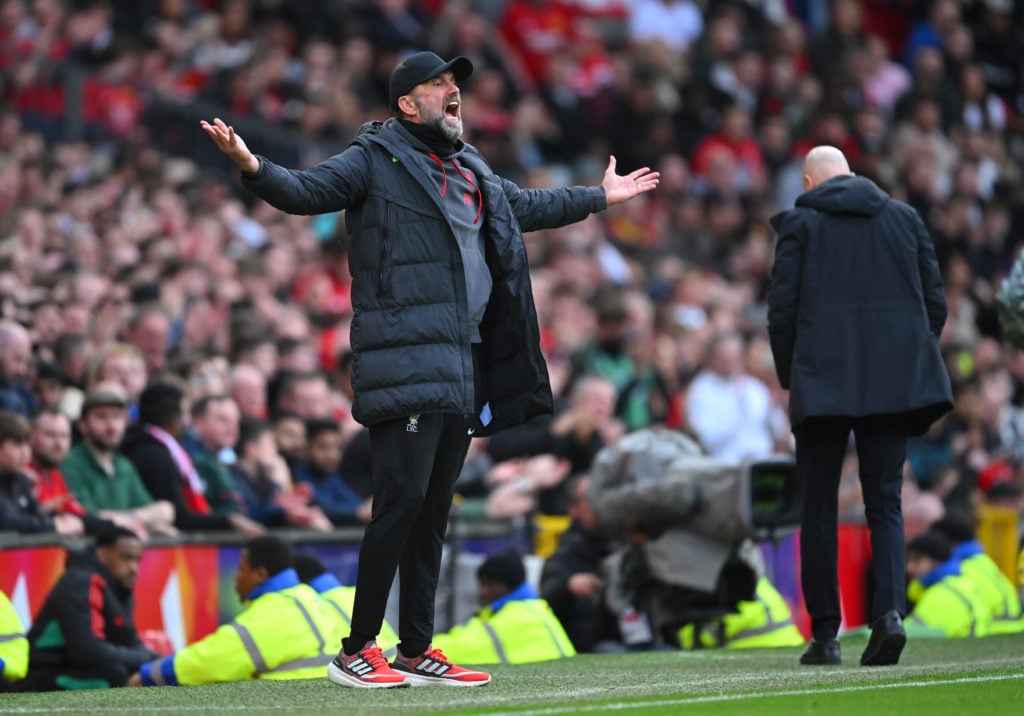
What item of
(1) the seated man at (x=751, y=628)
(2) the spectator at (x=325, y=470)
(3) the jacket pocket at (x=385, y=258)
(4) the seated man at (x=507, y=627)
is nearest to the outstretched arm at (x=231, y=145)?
(3) the jacket pocket at (x=385, y=258)

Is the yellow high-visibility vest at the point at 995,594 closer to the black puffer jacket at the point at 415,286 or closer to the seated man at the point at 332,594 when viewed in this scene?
the seated man at the point at 332,594

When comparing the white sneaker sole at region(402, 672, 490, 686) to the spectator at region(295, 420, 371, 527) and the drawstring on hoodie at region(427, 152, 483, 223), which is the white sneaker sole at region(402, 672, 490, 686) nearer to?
the drawstring on hoodie at region(427, 152, 483, 223)

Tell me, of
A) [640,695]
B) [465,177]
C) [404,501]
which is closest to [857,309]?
[465,177]

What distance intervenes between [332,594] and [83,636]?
116 cm

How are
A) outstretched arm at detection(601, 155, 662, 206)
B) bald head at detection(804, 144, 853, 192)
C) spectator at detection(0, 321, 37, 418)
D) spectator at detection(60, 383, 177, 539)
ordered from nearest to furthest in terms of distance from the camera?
outstretched arm at detection(601, 155, 662, 206) → bald head at detection(804, 144, 853, 192) → spectator at detection(60, 383, 177, 539) → spectator at detection(0, 321, 37, 418)

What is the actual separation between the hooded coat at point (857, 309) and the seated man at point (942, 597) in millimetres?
3636

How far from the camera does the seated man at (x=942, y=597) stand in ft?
39.5

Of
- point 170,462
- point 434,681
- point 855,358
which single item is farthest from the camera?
point 170,462

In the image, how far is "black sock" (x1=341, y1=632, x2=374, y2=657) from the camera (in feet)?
24.4

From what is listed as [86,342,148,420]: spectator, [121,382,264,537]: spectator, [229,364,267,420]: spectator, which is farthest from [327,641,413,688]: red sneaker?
[229,364,267,420]: spectator

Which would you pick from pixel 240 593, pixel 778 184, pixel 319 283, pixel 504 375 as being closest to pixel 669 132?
pixel 778 184

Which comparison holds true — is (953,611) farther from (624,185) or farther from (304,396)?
(624,185)

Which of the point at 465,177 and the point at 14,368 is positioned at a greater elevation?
the point at 465,177

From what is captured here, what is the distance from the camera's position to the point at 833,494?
8.63 m
